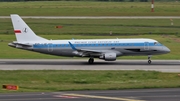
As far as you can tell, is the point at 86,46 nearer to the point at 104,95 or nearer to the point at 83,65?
the point at 83,65

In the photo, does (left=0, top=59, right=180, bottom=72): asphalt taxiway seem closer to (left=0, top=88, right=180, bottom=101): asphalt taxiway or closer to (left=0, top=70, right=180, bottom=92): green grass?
(left=0, top=70, right=180, bottom=92): green grass

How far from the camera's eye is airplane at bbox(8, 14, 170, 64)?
52281mm

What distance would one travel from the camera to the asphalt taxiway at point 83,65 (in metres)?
48.0

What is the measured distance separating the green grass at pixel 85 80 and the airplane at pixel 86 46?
26.0 feet

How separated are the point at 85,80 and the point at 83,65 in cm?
1141

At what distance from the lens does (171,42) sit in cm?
7088

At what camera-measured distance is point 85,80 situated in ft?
130

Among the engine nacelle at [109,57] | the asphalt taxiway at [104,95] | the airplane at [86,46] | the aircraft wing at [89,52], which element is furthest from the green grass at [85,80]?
the airplane at [86,46]

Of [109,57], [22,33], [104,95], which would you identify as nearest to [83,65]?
[109,57]

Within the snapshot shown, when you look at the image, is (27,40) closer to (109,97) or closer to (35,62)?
(35,62)

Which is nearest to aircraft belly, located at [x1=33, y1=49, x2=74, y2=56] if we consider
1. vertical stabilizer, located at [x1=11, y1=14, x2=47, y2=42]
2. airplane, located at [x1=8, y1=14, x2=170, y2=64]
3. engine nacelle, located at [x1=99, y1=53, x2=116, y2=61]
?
airplane, located at [x1=8, y1=14, x2=170, y2=64]

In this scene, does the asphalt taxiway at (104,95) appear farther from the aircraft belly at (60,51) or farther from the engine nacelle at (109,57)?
the aircraft belly at (60,51)

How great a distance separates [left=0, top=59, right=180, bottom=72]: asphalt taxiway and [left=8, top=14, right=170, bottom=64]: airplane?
3.48 ft

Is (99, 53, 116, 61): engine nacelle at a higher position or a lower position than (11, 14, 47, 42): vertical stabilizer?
lower
